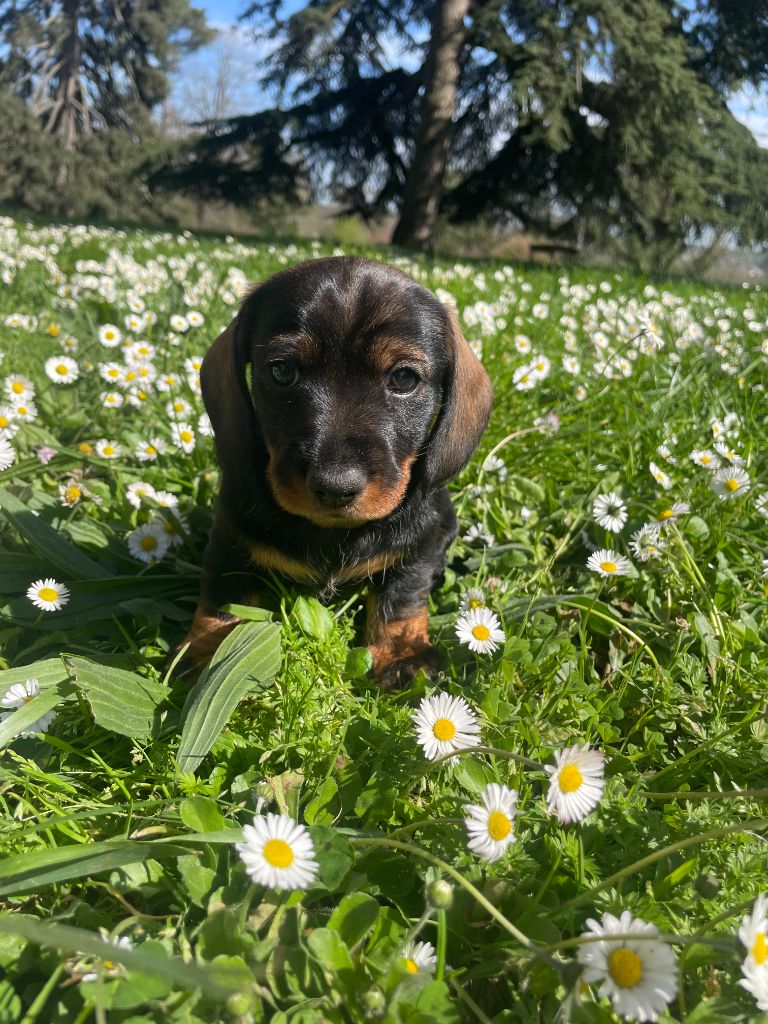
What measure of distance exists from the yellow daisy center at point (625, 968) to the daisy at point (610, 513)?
1.62 metres

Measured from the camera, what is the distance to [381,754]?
1643mm

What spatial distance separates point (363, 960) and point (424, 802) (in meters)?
Answer: 0.47

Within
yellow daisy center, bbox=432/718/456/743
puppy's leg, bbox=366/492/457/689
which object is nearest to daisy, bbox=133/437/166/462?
puppy's leg, bbox=366/492/457/689

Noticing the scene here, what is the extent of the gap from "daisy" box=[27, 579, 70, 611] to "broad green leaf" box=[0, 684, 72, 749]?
0.37m

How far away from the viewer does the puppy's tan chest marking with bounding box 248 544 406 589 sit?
7.37 ft

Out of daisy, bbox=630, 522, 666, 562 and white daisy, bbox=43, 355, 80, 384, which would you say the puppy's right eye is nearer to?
daisy, bbox=630, 522, 666, 562

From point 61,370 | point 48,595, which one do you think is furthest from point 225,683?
point 61,370

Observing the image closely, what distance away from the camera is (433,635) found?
243 cm

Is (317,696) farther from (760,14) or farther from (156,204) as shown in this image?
(156,204)

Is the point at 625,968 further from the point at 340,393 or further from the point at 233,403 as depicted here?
the point at 233,403

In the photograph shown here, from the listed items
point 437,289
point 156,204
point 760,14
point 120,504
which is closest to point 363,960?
point 120,504

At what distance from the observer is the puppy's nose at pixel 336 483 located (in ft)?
5.92

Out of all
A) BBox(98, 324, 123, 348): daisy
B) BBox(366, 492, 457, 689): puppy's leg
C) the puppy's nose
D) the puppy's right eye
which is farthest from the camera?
BBox(98, 324, 123, 348): daisy

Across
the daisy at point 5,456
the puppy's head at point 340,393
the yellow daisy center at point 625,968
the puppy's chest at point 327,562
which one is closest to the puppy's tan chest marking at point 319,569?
the puppy's chest at point 327,562
